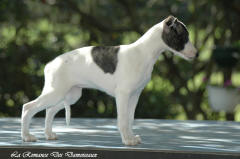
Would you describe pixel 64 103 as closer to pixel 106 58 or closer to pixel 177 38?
pixel 106 58

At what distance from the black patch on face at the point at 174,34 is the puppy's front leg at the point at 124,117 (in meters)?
0.75

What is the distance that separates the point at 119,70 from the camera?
566cm

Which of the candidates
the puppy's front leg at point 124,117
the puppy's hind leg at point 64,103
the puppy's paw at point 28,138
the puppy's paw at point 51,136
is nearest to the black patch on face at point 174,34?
the puppy's front leg at point 124,117

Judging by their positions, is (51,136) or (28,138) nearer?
(28,138)

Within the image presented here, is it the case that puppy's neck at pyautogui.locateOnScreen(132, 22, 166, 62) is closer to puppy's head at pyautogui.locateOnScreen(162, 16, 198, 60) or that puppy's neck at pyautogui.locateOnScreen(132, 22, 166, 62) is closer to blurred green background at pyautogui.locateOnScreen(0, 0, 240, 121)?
puppy's head at pyautogui.locateOnScreen(162, 16, 198, 60)

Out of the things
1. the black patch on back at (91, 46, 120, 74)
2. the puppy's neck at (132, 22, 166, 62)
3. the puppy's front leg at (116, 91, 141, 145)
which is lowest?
the puppy's front leg at (116, 91, 141, 145)

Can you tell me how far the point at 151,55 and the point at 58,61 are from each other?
1067 mm

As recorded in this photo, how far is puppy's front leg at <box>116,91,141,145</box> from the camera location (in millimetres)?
5566

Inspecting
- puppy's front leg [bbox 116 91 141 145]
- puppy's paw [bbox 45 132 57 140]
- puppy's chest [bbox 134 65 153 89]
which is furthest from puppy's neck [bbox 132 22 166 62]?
puppy's paw [bbox 45 132 57 140]

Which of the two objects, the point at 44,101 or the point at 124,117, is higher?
the point at 44,101

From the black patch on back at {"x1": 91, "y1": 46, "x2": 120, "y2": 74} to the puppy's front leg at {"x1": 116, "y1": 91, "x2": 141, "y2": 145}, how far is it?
318 millimetres

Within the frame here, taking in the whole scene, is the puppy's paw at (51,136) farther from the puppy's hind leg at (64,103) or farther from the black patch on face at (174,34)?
the black patch on face at (174,34)

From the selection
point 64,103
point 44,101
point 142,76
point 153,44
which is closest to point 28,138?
point 44,101

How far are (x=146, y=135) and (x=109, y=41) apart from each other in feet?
18.2
